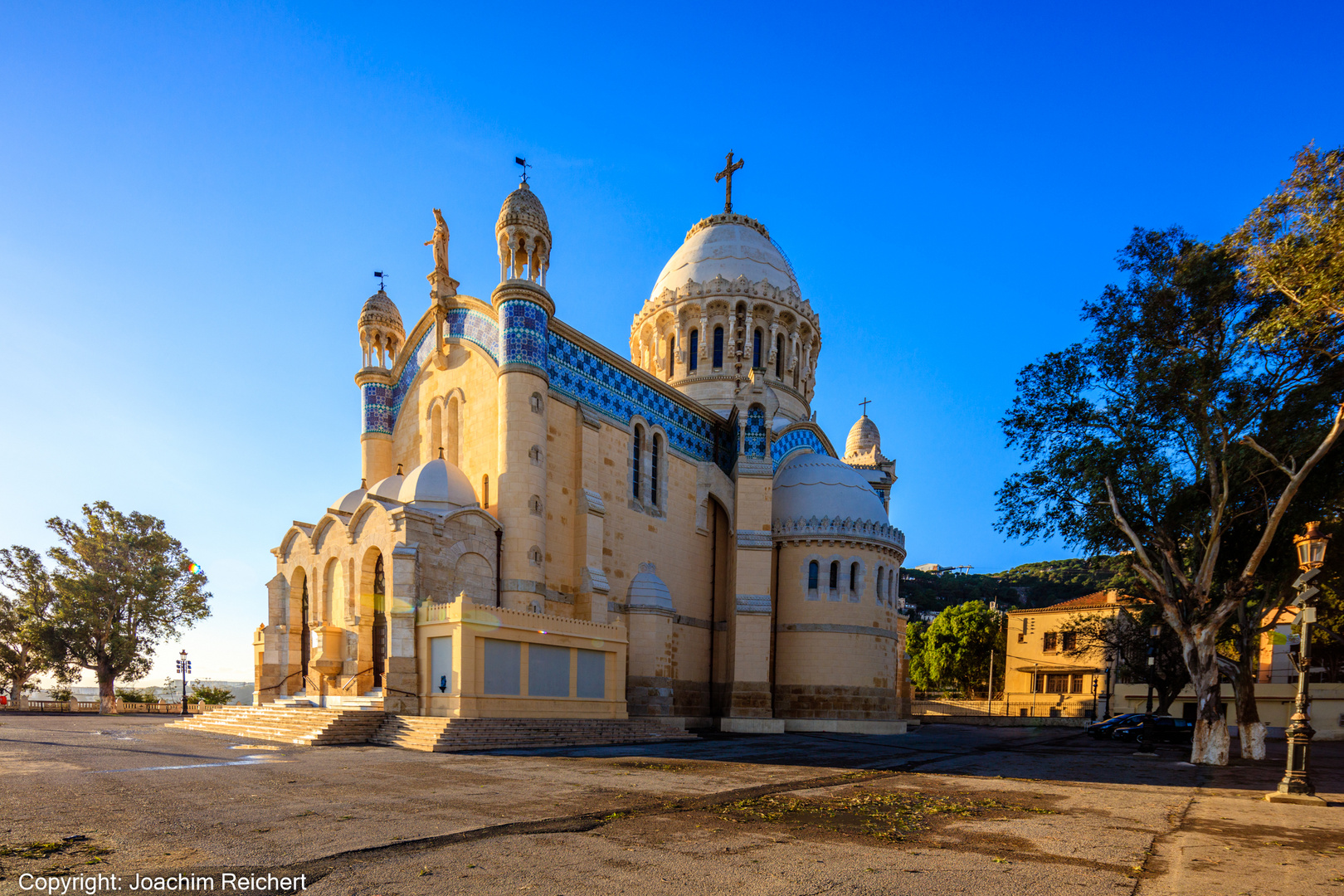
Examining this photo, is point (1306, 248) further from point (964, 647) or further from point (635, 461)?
point (964, 647)

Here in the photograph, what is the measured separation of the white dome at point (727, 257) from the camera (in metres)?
38.3

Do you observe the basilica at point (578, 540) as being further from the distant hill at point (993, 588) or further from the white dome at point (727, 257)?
the distant hill at point (993, 588)

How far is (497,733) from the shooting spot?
18609 millimetres

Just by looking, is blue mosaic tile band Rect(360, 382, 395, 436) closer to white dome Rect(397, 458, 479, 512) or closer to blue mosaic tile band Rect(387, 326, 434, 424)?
blue mosaic tile band Rect(387, 326, 434, 424)

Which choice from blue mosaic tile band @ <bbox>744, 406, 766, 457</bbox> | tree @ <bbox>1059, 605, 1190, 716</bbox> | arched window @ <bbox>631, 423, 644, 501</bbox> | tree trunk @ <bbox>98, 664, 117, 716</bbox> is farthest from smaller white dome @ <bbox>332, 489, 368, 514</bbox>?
tree @ <bbox>1059, 605, 1190, 716</bbox>

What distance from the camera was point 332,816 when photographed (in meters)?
8.62

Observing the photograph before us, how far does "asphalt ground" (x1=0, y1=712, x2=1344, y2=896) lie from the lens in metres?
6.51

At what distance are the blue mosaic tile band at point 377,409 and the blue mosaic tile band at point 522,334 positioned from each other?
8.47m

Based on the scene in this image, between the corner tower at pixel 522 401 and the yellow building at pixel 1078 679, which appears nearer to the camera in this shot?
the corner tower at pixel 522 401

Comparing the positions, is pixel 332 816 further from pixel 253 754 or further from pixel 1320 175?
pixel 1320 175

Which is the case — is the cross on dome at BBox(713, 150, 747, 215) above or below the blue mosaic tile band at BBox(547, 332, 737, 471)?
above

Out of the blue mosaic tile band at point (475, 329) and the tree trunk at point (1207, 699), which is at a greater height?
the blue mosaic tile band at point (475, 329)

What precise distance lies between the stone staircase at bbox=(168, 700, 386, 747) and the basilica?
620 mm

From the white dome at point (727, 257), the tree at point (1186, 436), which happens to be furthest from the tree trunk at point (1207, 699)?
the white dome at point (727, 257)
